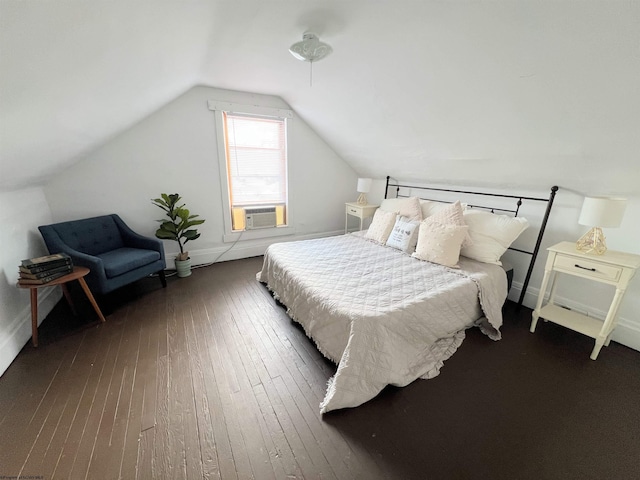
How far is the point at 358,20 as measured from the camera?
63.7 inches

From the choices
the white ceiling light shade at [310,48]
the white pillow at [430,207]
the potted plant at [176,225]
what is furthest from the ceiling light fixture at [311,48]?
the potted plant at [176,225]

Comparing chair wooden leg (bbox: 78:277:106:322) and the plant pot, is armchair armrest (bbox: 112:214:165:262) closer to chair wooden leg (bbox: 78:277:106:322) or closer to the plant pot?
the plant pot

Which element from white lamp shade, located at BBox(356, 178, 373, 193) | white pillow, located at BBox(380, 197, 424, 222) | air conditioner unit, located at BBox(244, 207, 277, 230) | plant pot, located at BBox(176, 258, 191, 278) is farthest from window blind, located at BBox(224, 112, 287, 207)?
white pillow, located at BBox(380, 197, 424, 222)

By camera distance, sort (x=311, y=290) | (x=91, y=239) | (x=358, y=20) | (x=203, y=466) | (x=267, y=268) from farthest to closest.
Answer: (x=267, y=268)
(x=91, y=239)
(x=311, y=290)
(x=358, y=20)
(x=203, y=466)

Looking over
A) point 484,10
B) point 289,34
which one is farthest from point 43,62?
point 484,10

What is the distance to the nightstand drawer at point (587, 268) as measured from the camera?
5.94 feet

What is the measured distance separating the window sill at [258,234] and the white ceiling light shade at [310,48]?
2.50m

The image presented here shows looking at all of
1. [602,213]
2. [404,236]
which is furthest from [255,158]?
[602,213]

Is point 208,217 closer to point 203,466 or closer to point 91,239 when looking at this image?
point 91,239

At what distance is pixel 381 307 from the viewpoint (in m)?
1.71

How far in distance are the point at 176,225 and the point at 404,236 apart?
2.66 m

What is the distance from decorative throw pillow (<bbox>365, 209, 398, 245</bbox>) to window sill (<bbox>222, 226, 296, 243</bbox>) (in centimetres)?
150

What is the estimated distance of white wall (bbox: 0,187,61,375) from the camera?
1843 mm

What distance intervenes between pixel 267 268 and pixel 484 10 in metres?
2.62
